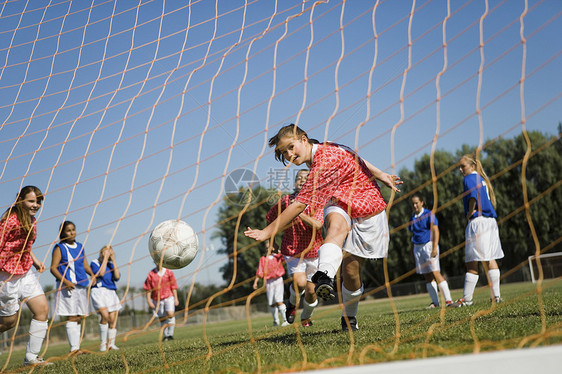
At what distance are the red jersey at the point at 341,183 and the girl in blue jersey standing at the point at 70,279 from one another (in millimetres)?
4160

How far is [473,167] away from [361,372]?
5.20 meters

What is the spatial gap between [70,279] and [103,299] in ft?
4.33

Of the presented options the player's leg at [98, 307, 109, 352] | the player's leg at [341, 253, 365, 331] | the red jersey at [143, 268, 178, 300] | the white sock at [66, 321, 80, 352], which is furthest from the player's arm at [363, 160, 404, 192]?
the red jersey at [143, 268, 178, 300]

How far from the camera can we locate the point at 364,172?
4184 mm

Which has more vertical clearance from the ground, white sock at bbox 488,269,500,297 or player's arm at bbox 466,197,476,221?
player's arm at bbox 466,197,476,221

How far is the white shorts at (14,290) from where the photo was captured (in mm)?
4824

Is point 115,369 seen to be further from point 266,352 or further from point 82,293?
point 82,293

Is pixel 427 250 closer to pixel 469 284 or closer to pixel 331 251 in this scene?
pixel 469 284

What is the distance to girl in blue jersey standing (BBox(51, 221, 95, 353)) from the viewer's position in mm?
6879

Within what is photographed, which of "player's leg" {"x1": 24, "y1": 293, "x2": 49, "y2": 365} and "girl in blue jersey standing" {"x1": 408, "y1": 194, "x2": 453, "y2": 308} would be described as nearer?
"player's leg" {"x1": 24, "y1": 293, "x2": 49, "y2": 365}

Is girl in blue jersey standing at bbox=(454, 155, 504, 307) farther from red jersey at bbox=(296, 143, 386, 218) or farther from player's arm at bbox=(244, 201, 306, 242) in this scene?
player's arm at bbox=(244, 201, 306, 242)

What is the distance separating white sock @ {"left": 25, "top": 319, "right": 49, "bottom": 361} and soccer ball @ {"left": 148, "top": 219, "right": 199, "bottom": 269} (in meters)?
1.20

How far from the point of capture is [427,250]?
9000 mm

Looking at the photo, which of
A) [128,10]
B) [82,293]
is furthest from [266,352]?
[82,293]
